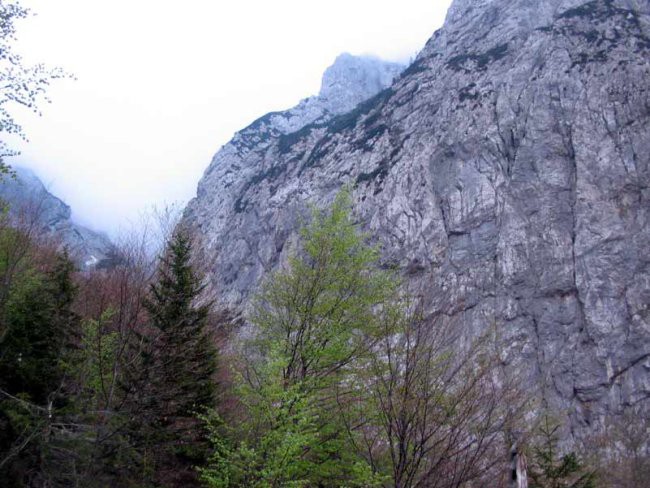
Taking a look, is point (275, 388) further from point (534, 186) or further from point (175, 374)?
point (534, 186)

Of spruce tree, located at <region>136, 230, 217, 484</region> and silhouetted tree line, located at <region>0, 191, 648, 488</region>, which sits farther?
spruce tree, located at <region>136, 230, 217, 484</region>

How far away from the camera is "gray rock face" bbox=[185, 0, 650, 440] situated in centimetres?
3356

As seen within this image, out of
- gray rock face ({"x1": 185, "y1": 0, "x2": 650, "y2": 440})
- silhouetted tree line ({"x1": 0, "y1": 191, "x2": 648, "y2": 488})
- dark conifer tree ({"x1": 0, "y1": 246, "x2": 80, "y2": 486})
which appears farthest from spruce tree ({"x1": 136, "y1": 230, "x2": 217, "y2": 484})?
gray rock face ({"x1": 185, "y1": 0, "x2": 650, "y2": 440})

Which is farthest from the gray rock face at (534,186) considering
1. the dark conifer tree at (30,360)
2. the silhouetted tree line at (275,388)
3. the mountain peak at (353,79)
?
the mountain peak at (353,79)

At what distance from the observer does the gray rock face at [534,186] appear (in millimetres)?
33562

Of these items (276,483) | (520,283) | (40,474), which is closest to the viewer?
(276,483)

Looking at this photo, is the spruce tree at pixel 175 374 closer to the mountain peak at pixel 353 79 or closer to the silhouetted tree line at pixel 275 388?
the silhouetted tree line at pixel 275 388

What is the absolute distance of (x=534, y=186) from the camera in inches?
1588

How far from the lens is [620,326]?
1309 inches

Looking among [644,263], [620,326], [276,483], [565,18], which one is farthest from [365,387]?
[565,18]

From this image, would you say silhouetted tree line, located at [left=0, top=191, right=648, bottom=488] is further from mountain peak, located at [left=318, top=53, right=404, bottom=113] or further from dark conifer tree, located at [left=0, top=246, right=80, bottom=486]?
mountain peak, located at [left=318, top=53, right=404, bottom=113]

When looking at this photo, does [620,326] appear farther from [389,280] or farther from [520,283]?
[389,280]

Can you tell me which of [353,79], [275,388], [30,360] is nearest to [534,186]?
[275,388]

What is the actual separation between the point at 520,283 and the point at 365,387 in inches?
1312
